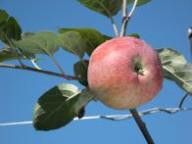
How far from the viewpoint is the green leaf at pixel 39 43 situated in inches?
16.9

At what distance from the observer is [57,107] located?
18.6 inches

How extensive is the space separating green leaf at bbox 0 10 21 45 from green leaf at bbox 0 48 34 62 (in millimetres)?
12

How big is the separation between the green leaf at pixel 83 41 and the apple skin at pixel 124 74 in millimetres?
35

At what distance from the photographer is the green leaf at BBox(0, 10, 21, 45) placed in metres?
0.47

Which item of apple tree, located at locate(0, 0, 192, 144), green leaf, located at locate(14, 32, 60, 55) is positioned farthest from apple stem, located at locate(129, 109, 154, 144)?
green leaf, located at locate(14, 32, 60, 55)

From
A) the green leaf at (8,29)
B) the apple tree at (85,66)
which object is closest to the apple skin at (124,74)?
the apple tree at (85,66)

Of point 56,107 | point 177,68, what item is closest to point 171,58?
point 177,68

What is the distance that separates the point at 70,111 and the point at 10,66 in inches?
3.1

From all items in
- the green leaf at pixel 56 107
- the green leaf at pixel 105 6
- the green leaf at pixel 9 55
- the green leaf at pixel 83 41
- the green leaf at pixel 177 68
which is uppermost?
the green leaf at pixel 105 6

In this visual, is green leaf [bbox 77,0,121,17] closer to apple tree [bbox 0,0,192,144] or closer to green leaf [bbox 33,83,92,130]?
apple tree [bbox 0,0,192,144]

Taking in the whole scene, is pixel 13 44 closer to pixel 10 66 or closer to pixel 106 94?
pixel 10 66

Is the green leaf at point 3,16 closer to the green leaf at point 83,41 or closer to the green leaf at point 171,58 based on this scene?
the green leaf at point 83,41

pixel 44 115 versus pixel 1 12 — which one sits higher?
pixel 1 12

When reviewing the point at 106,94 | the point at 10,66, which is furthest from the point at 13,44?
the point at 106,94
